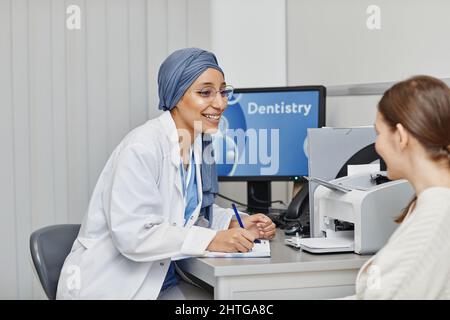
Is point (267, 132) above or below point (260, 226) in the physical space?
above

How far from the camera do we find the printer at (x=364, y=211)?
186 centimetres

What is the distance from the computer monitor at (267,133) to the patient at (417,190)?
1.13 metres

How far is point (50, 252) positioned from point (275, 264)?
77 cm

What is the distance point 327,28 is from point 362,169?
1028 millimetres

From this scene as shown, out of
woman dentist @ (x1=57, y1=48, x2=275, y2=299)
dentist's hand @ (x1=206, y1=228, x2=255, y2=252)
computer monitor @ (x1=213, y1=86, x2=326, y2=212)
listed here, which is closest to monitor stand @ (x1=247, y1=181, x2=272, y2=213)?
computer monitor @ (x1=213, y1=86, x2=326, y2=212)

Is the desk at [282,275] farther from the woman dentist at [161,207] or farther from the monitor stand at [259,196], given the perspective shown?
the monitor stand at [259,196]

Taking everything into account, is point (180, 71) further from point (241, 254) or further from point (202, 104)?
point (241, 254)

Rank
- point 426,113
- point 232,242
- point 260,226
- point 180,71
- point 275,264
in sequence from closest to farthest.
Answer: point 426,113 < point 275,264 < point 232,242 < point 180,71 < point 260,226

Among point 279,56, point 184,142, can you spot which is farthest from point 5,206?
point 279,56

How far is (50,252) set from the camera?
2.10 metres

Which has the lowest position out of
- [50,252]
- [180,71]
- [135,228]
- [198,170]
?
[50,252]

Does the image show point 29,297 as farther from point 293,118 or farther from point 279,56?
point 279,56

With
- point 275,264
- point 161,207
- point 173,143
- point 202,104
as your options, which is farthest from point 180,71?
point 275,264

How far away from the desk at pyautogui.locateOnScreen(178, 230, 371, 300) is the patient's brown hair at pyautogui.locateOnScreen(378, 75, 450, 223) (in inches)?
18.7
